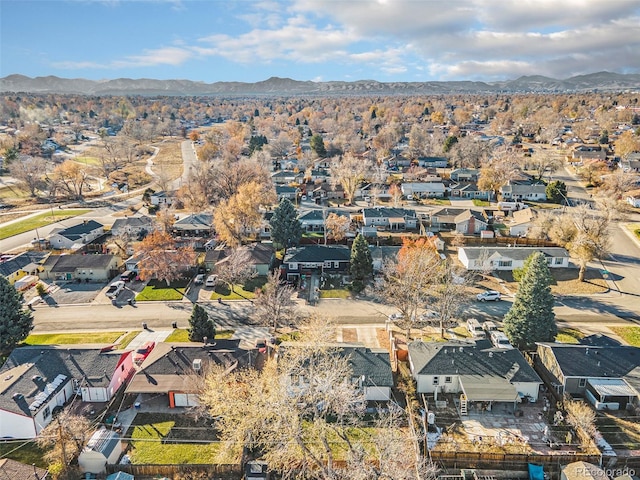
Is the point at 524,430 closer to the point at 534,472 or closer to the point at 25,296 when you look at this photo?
the point at 534,472

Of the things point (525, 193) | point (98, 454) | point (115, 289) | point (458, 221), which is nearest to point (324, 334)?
point (98, 454)

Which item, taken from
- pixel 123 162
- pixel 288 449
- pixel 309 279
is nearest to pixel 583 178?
pixel 309 279

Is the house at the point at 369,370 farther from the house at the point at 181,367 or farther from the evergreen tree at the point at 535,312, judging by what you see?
the evergreen tree at the point at 535,312

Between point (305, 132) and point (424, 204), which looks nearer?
point (424, 204)

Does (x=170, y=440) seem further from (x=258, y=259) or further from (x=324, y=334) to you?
(x=258, y=259)

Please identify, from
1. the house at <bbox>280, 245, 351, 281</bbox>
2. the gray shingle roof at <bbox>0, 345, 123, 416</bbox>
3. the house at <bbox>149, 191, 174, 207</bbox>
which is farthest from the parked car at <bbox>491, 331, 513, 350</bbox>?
the house at <bbox>149, 191, 174, 207</bbox>
